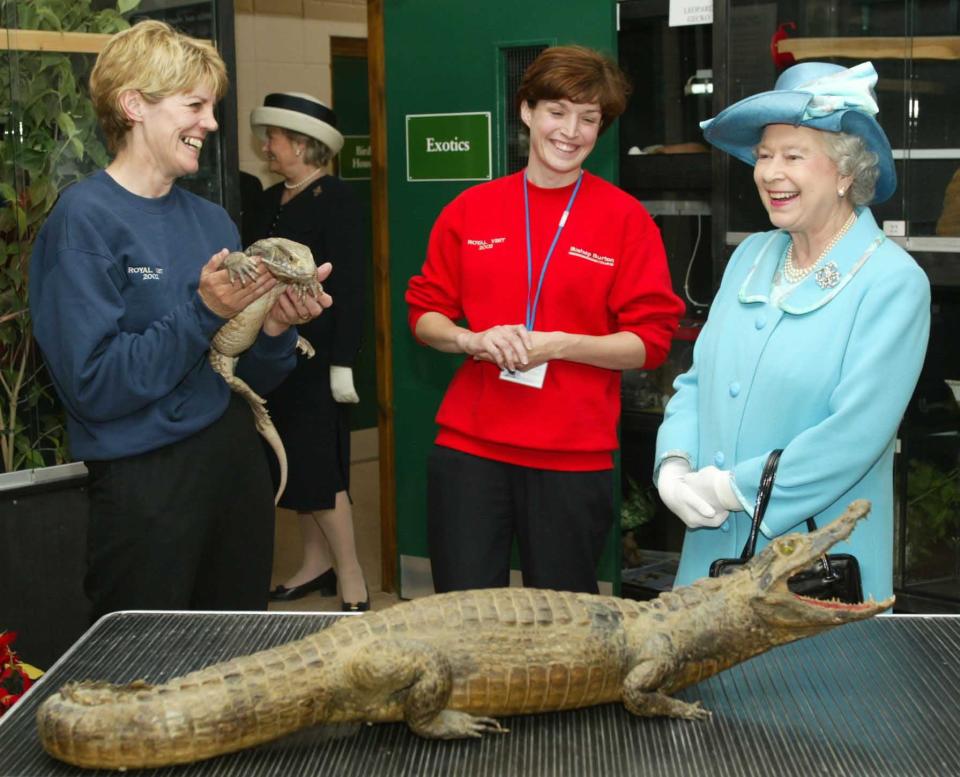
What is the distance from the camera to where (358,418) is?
777 cm

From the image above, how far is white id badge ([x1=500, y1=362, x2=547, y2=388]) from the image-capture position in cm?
286

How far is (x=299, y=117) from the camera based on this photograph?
14.9 feet

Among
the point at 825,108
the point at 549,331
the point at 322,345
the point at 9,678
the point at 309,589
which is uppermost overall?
the point at 825,108

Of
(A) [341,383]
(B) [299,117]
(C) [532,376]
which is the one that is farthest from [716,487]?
(B) [299,117]

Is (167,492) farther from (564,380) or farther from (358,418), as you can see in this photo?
(358,418)

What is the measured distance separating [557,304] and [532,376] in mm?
168

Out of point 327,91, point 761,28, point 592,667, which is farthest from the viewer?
point 327,91

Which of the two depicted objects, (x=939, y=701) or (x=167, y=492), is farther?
(x=167, y=492)

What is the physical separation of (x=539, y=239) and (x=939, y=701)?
1.45m

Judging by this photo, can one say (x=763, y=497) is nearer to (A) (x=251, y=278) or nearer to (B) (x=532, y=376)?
(B) (x=532, y=376)

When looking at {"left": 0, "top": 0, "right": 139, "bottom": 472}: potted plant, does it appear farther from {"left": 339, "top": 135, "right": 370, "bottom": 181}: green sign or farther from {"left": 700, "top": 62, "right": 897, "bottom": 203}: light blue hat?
{"left": 339, "top": 135, "right": 370, "bottom": 181}: green sign

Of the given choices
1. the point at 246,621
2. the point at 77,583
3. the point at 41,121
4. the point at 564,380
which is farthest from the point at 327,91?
the point at 246,621

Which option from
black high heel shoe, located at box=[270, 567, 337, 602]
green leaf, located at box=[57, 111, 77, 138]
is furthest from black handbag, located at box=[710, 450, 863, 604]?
black high heel shoe, located at box=[270, 567, 337, 602]

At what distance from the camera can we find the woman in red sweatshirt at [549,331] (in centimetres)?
287
